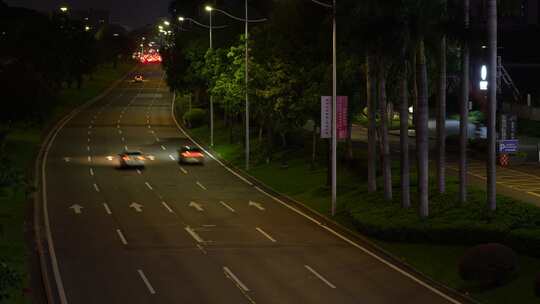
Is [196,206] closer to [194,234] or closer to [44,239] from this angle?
[194,234]

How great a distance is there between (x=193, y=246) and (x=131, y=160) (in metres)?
26.4

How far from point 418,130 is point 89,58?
101886 millimetres

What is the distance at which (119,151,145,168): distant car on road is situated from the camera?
5938 cm

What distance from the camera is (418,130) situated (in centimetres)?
3509

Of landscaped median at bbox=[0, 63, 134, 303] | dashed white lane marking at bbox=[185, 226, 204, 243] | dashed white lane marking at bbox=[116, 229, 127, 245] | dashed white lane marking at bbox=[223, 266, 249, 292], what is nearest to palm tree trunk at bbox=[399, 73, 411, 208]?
dashed white lane marking at bbox=[185, 226, 204, 243]

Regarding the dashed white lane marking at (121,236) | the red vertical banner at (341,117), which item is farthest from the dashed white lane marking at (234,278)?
the red vertical banner at (341,117)

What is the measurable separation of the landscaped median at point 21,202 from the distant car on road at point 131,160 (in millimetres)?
5745

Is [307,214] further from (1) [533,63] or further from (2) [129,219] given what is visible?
(1) [533,63]

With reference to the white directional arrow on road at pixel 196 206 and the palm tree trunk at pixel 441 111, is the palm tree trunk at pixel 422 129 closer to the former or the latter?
the palm tree trunk at pixel 441 111

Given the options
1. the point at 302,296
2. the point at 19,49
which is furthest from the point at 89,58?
the point at 302,296

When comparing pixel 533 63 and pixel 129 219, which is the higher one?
pixel 533 63

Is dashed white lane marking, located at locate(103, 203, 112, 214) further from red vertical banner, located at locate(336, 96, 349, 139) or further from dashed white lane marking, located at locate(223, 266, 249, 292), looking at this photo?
dashed white lane marking, located at locate(223, 266, 249, 292)

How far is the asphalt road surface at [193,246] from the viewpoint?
2666 centimetres

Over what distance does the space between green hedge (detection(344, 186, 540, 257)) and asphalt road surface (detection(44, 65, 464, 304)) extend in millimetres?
1472
